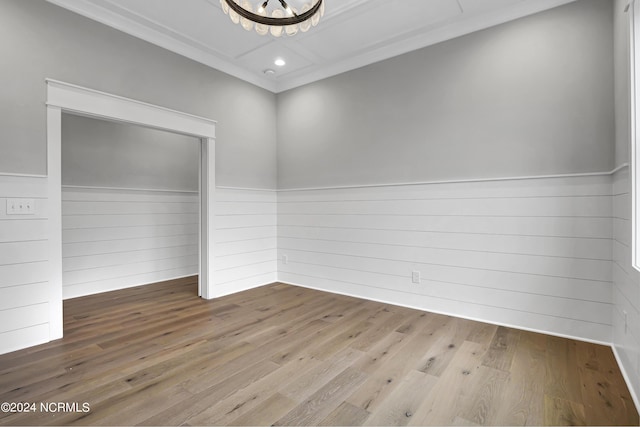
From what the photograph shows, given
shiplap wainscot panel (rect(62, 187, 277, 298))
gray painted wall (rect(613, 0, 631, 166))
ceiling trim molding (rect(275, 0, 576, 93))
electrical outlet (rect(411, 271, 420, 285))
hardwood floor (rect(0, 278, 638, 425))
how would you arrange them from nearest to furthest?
hardwood floor (rect(0, 278, 638, 425)) < gray painted wall (rect(613, 0, 631, 166)) < ceiling trim molding (rect(275, 0, 576, 93)) < electrical outlet (rect(411, 271, 420, 285)) < shiplap wainscot panel (rect(62, 187, 277, 298))

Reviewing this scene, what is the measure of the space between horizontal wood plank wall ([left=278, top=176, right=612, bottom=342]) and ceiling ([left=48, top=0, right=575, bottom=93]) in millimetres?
1558

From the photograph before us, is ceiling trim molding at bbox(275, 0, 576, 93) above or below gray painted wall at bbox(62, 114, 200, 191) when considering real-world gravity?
above

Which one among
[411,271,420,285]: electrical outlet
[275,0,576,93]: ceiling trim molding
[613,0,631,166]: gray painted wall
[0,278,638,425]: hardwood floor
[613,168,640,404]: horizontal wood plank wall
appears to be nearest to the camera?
[0,278,638,425]: hardwood floor

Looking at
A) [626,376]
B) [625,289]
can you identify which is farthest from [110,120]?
[626,376]

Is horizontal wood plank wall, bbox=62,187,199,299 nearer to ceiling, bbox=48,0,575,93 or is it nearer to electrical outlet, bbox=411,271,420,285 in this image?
ceiling, bbox=48,0,575,93

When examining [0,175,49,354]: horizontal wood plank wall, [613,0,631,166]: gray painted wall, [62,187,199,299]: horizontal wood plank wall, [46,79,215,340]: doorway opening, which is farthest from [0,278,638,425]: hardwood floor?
[613,0,631,166]: gray painted wall

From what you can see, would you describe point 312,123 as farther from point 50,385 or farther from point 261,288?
point 50,385

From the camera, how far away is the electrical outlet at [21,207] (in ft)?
8.03

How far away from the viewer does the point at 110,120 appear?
3.02 m

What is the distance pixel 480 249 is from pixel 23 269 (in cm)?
391

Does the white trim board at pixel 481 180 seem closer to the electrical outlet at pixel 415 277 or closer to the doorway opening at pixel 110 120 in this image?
the electrical outlet at pixel 415 277

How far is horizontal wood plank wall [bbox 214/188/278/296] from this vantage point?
3.98 metres

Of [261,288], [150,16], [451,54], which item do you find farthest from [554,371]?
[150,16]

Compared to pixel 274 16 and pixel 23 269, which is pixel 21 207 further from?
pixel 274 16
